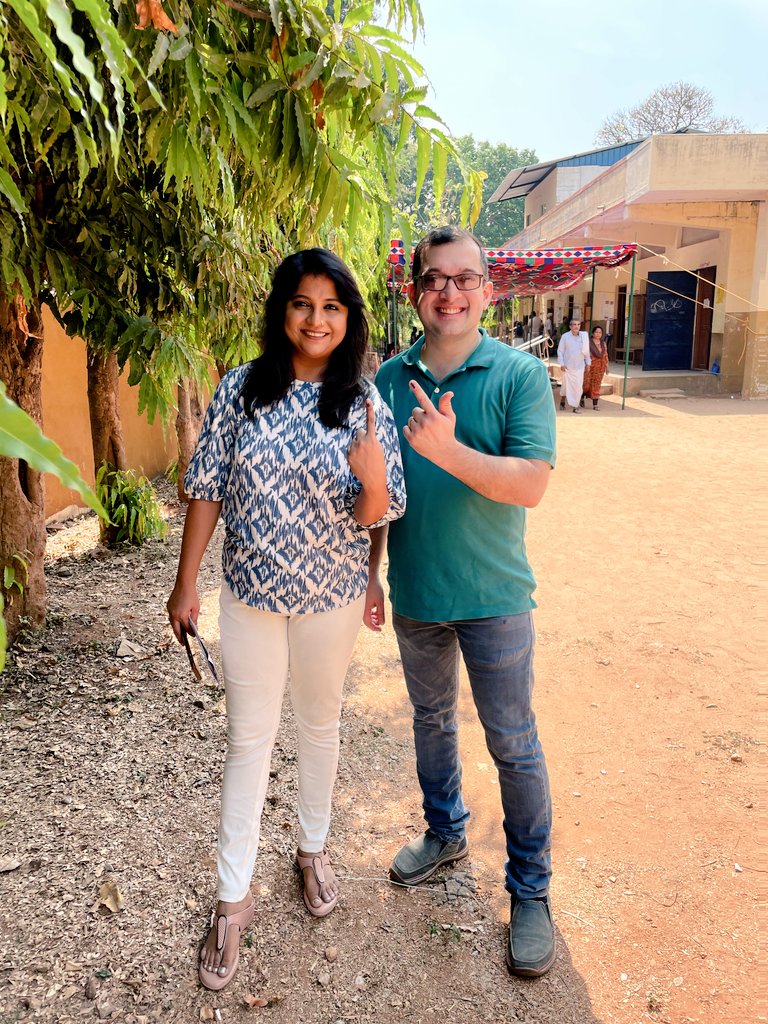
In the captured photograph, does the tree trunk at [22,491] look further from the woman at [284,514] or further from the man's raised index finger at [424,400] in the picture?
the man's raised index finger at [424,400]

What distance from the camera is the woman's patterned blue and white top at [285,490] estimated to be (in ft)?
6.35

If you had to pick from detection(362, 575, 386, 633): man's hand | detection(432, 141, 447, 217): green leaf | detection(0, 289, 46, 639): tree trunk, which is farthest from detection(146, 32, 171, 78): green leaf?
detection(0, 289, 46, 639): tree trunk

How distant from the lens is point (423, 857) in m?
2.53

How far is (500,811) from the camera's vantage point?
116 inches

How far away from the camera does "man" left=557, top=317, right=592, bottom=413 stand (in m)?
13.9

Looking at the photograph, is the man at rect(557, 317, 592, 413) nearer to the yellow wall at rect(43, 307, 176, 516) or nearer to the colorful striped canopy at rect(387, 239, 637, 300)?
the colorful striped canopy at rect(387, 239, 637, 300)

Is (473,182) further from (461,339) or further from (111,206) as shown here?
(111,206)

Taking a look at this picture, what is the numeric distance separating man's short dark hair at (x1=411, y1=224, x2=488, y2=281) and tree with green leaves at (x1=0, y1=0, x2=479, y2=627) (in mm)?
101

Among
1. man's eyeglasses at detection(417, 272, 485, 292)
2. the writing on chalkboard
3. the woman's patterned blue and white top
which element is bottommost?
the woman's patterned blue and white top

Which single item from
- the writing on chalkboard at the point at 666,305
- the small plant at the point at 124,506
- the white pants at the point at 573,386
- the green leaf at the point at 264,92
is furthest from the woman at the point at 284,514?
the writing on chalkboard at the point at 666,305

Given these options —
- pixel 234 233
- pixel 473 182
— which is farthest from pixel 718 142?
pixel 473 182

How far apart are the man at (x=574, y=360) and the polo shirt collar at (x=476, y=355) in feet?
40.1

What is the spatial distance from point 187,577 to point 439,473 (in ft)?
2.34

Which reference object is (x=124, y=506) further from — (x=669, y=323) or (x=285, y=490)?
(x=669, y=323)
